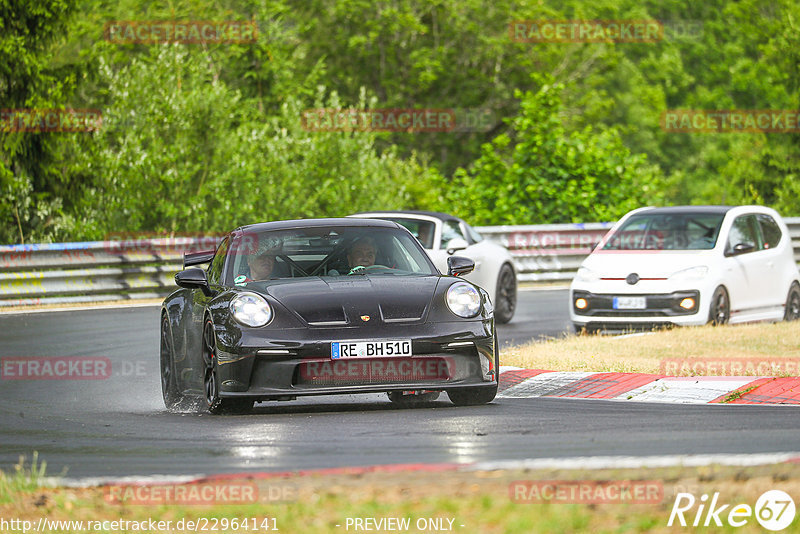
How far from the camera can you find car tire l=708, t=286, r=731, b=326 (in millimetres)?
16594

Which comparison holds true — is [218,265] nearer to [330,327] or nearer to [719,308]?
[330,327]

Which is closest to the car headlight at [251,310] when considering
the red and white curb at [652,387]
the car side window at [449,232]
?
the red and white curb at [652,387]

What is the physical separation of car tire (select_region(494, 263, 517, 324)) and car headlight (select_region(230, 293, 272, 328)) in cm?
957

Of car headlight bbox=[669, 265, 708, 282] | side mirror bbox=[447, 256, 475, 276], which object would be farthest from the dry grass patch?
side mirror bbox=[447, 256, 475, 276]

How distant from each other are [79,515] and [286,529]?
98 cm

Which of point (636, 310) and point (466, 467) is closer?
point (466, 467)

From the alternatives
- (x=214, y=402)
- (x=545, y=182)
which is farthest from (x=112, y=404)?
(x=545, y=182)

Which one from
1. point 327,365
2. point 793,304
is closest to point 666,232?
point 793,304

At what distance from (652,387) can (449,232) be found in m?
7.60

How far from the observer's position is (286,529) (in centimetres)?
545

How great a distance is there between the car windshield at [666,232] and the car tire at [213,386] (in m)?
8.41

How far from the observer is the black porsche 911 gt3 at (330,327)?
937cm

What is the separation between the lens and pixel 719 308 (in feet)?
55.0

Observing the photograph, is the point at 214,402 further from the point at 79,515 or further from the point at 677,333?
the point at 677,333
